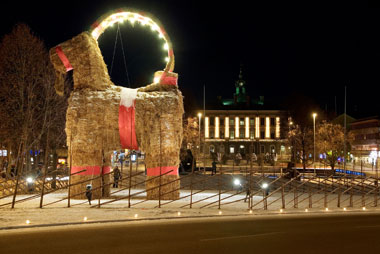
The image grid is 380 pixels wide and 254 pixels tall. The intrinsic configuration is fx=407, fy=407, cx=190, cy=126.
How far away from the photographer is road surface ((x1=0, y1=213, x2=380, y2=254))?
27.1 ft

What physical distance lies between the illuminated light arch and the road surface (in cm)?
758

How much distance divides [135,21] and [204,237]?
1073cm

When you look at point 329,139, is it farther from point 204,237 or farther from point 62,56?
point 204,237

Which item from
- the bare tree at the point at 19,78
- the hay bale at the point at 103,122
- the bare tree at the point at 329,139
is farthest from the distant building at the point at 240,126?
the hay bale at the point at 103,122

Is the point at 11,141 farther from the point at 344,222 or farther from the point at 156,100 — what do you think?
the point at 344,222

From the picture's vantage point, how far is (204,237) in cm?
957

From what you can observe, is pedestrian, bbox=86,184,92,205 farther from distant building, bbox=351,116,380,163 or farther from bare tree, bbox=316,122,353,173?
distant building, bbox=351,116,380,163

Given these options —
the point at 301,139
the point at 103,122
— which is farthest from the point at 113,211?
the point at 301,139

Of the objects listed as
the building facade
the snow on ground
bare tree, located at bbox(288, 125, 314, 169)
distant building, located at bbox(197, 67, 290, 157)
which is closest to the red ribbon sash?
the snow on ground

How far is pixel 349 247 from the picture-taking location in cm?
870

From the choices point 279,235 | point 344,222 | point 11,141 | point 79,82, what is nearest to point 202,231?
point 279,235

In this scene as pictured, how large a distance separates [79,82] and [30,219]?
22.6ft

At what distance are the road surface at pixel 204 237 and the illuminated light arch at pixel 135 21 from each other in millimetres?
7579

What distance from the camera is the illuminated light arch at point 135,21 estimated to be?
17062 mm
